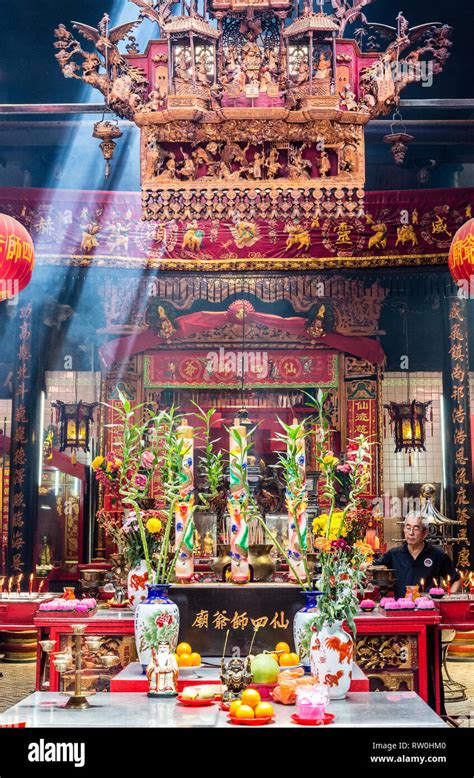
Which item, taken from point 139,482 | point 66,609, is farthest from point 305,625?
point 66,609

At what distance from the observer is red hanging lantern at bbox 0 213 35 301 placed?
18.5 feet

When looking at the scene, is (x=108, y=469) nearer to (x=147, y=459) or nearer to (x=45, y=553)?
(x=147, y=459)

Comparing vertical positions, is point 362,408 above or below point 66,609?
above

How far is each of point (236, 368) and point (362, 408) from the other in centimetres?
118

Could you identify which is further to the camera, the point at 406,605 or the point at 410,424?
the point at 410,424

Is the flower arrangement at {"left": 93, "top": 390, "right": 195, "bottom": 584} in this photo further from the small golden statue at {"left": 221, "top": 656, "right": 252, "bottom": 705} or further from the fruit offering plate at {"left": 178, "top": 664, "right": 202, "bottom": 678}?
the small golden statue at {"left": 221, "top": 656, "right": 252, "bottom": 705}

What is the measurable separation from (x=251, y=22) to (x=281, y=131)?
0.59 meters

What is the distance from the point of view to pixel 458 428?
→ 839cm

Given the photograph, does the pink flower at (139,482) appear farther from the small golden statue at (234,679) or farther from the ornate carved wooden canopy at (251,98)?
the ornate carved wooden canopy at (251,98)

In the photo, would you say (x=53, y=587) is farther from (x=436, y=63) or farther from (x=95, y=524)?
(x=436, y=63)

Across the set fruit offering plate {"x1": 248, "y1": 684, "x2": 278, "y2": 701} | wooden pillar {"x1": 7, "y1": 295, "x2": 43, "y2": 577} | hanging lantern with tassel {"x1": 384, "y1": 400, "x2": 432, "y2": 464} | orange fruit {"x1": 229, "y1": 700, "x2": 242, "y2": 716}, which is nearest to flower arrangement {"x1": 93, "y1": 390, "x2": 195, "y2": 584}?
fruit offering plate {"x1": 248, "y1": 684, "x2": 278, "y2": 701}

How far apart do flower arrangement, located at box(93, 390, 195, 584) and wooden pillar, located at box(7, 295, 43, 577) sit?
323 cm

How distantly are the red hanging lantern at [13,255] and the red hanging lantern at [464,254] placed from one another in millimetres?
2499

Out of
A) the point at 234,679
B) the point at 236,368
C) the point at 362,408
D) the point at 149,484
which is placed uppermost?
the point at 236,368
